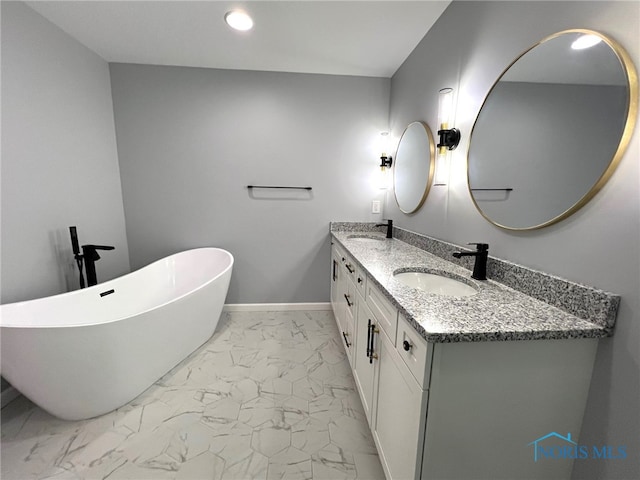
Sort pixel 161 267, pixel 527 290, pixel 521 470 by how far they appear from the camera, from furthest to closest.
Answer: pixel 161 267, pixel 527 290, pixel 521 470

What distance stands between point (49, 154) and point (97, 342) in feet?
4.83

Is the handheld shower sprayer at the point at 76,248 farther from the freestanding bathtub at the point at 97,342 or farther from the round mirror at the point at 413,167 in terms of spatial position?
the round mirror at the point at 413,167

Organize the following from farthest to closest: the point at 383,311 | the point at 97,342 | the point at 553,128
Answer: the point at 97,342, the point at 383,311, the point at 553,128

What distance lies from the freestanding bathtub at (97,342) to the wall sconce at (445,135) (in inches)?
71.5

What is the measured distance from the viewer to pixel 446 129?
5.11ft

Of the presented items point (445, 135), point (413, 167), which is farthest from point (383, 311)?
point (413, 167)

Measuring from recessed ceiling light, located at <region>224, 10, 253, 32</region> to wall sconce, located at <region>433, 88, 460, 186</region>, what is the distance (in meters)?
1.41

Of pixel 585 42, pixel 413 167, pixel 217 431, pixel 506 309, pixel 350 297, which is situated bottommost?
pixel 217 431

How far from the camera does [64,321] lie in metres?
1.69

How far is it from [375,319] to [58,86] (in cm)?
278

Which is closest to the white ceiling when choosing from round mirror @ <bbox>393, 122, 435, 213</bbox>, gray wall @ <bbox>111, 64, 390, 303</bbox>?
gray wall @ <bbox>111, 64, 390, 303</bbox>

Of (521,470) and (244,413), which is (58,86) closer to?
(244,413)

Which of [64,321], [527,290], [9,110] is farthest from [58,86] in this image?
[527,290]

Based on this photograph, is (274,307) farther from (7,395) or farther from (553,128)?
(553,128)
